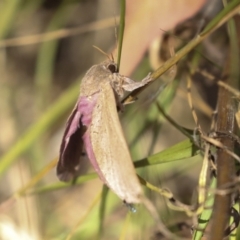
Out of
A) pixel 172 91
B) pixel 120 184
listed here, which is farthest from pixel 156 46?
pixel 120 184

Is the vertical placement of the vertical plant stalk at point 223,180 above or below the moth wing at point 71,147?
below

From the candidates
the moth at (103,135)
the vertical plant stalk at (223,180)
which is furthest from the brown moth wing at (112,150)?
the vertical plant stalk at (223,180)

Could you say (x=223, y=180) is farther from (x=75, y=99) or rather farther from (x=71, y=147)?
(x=75, y=99)

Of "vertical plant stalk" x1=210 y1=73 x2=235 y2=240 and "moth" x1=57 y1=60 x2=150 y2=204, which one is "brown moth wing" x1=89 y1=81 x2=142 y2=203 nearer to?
"moth" x1=57 y1=60 x2=150 y2=204

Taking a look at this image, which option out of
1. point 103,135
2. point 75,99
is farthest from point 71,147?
point 75,99

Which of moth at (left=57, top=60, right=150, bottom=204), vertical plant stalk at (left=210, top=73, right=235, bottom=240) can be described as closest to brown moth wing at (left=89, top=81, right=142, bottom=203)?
moth at (left=57, top=60, right=150, bottom=204)

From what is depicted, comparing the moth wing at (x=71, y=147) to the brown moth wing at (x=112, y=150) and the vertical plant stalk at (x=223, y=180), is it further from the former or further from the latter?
the vertical plant stalk at (x=223, y=180)

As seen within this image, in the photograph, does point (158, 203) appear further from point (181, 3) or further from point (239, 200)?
point (181, 3)
